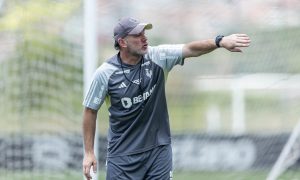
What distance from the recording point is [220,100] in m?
11.2

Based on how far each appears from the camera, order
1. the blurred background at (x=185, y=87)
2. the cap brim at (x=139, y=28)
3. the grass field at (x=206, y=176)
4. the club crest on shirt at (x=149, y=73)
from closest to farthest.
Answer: the cap brim at (x=139, y=28), the club crest on shirt at (x=149, y=73), the blurred background at (x=185, y=87), the grass field at (x=206, y=176)

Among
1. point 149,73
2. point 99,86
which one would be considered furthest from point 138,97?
point 99,86

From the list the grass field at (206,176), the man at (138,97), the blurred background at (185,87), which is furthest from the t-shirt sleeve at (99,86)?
the grass field at (206,176)

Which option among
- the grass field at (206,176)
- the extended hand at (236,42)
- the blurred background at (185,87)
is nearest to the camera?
the extended hand at (236,42)

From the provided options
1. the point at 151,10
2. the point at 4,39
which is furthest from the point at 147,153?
the point at 4,39

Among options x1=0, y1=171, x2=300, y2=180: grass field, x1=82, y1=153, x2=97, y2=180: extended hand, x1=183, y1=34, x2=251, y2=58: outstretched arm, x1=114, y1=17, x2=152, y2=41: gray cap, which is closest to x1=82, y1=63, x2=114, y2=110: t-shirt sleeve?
x1=114, y1=17, x2=152, y2=41: gray cap

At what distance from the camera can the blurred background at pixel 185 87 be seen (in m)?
10.0

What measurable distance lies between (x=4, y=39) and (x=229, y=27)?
273 cm

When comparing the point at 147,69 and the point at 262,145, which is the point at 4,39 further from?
the point at 147,69

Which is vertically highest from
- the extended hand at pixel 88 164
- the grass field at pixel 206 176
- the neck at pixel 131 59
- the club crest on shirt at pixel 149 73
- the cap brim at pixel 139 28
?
the cap brim at pixel 139 28

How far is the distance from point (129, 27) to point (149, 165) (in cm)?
108

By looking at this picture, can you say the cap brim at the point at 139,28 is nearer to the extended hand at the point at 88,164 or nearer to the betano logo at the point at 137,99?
the betano logo at the point at 137,99

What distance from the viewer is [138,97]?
6.83m

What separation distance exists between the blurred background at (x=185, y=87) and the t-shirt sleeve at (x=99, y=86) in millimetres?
3017
